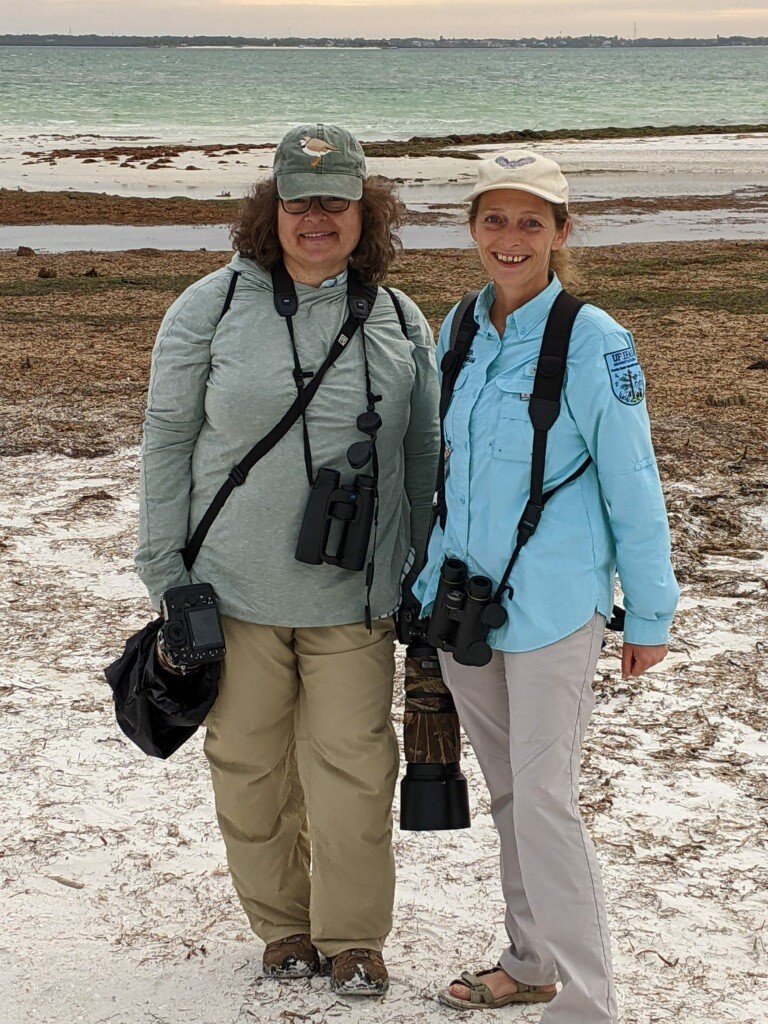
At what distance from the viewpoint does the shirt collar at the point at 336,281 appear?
8.32 ft

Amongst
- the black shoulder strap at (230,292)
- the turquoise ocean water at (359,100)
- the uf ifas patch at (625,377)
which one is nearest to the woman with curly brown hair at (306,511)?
the black shoulder strap at (230,292)

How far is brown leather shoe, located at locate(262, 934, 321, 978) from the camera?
2.74 metres

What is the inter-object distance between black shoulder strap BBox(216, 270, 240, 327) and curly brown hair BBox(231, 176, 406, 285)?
0.06 m

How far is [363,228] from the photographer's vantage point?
261 cm

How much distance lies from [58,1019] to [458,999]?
0.90 meters

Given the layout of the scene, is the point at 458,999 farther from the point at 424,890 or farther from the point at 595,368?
the point at 595,368

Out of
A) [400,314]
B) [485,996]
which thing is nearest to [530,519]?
[400,314]

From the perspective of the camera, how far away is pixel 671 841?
328 cm

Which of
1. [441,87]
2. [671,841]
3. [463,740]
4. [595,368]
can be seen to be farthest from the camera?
[441,87]

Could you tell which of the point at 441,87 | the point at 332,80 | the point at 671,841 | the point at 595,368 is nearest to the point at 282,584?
the point at 595,368

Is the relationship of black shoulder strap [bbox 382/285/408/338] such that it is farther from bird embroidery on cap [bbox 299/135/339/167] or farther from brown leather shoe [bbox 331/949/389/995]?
brown leather shoe [bbox 331/949/389/995]

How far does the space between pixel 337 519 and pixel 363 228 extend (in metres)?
0.67

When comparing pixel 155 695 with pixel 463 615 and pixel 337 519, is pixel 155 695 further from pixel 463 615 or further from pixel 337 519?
pixel 463 615

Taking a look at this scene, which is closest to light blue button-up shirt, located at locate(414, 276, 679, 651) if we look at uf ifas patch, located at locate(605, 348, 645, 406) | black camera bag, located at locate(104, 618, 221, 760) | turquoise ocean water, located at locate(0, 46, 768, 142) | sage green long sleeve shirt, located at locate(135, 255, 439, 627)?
uf ifas patch, located at locate(605, 348, 645, 406)
